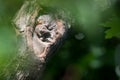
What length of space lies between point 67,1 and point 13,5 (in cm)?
16

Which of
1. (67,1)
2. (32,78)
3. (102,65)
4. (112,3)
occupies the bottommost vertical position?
(102,65)

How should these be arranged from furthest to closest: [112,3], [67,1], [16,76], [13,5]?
[112,3], [16,76], [67,1], [13,5]

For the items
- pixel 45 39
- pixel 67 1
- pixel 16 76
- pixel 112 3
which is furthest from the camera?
pixel 112 3

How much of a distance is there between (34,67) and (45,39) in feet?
0.38

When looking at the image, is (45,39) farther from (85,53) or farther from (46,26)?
(85,53)

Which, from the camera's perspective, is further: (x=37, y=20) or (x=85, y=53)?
(x=85, y=53)

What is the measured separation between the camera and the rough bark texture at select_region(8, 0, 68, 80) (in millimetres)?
1113

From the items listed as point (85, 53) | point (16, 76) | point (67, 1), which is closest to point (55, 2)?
point (67, 1)

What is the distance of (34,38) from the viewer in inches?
47.0

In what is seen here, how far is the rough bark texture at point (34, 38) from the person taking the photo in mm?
1113

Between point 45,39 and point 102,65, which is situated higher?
point 45,39

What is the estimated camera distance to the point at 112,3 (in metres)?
A: 1.33

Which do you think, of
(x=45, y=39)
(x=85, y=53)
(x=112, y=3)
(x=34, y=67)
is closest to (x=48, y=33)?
(x=45, y=39)

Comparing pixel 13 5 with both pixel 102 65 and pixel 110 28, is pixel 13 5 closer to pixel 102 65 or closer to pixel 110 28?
pixel 110 28
